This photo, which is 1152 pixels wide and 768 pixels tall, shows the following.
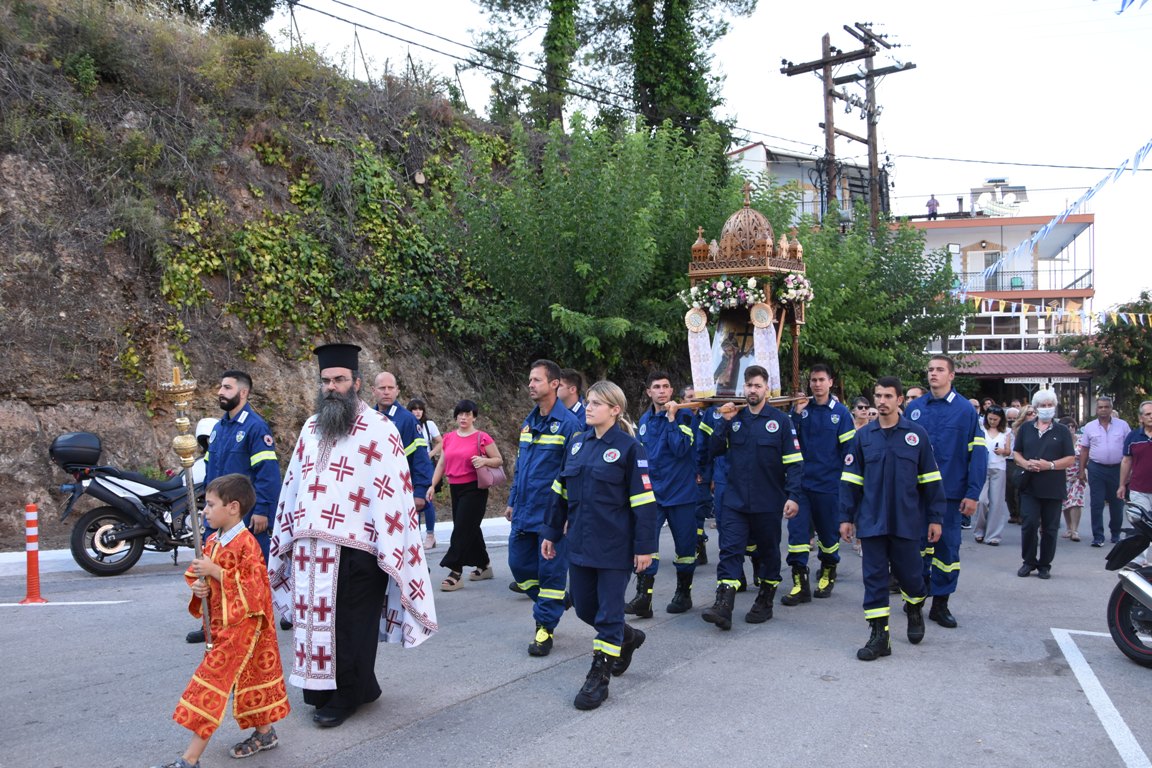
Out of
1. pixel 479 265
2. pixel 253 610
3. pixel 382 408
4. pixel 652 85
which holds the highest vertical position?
pixel 652 85

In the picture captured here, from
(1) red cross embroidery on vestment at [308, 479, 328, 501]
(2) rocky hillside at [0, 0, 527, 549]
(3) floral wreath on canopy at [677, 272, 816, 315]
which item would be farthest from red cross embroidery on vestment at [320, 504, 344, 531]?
(2) rocky hillside at [0, 0, 527, 549]

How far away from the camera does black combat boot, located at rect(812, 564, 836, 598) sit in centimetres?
908

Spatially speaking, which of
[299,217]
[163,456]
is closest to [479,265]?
[299,217]

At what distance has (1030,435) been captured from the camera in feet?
35.5

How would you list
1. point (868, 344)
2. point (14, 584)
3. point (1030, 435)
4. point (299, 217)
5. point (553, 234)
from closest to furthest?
point (14, 584) < point (1030, 435) < point (553, 234) < point (299, 217) < point (868, 344)

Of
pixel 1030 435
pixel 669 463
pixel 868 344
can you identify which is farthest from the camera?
pixel 868 344

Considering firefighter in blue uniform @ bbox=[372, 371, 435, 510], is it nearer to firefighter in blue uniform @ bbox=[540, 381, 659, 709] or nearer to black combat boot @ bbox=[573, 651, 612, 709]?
firefighter in blue uniform @ bbox=[540, 381, 659, 709]

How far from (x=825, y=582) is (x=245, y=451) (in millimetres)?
5317

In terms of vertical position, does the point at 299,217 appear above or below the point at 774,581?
above

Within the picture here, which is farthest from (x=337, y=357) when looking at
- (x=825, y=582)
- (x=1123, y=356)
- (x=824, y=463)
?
(x=1123, y=356)

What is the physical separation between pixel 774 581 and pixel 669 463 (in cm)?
138

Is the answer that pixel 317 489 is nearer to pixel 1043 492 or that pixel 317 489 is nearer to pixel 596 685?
pixel 596 685

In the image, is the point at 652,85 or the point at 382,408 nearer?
the point at 382,408

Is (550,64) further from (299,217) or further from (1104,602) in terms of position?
(1104,602)
